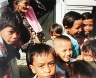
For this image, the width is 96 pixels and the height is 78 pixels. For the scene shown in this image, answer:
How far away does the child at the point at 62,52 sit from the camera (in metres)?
1.62

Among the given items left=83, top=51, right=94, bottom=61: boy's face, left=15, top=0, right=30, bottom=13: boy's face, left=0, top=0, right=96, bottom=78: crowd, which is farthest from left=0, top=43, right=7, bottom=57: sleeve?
left=83, top=51, right=94, bottom=61: boy's face

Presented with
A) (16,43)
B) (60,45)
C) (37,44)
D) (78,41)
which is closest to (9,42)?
(16,43)

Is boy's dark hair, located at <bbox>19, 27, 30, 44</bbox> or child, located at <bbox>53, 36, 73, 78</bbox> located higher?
boy's dark hair, located at <bbox>19, 27, 30, 44</bbox>

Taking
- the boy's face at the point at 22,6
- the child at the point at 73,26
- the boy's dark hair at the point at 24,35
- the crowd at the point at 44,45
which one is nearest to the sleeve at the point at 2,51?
the crowd at the point at 44,45

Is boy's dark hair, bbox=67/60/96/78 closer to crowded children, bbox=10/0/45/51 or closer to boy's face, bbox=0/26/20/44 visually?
crowded children, bbox=10/0/45/51

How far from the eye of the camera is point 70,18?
1635 mm

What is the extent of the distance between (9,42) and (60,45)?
0.27 m

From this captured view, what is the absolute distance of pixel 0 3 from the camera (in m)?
1.57

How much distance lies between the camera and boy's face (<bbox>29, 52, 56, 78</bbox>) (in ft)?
5.10

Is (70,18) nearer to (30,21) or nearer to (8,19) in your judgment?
(30,21)

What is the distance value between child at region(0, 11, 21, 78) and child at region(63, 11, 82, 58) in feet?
0.84

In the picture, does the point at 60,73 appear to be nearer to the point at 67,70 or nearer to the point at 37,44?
the point at 67,70

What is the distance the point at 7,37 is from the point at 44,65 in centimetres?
24

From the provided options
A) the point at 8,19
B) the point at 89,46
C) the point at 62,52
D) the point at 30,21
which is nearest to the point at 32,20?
the point at 30,21
